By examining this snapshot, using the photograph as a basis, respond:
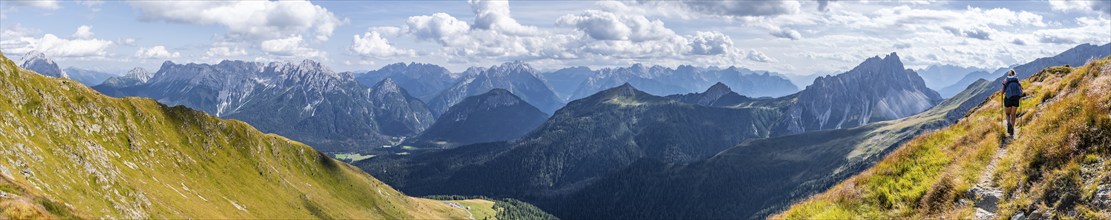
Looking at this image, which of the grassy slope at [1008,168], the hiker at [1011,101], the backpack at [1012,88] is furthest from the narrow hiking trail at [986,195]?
the backpack at [1012,88]

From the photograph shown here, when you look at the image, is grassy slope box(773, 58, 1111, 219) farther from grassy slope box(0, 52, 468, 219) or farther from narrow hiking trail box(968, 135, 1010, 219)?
grassy slope box(0, 52, 468, 219)

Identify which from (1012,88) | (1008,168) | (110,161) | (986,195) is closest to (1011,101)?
(1012,88)

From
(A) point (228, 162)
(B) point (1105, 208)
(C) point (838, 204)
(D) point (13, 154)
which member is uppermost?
(B) point (1105, 208)

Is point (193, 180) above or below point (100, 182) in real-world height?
below

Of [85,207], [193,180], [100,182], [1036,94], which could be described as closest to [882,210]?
[1036,94]

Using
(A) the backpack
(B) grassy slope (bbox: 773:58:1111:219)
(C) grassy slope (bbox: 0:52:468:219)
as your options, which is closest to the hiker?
(A) the backpack

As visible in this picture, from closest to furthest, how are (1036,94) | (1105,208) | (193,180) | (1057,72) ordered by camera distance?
(1105,208), (1036,94), (1057,72), (193,180)

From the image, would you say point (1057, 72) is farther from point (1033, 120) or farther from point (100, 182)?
point (100, 182)

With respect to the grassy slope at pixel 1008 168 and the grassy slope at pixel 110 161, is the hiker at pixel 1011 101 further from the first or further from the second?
the grassy slope at pixel 110 161
